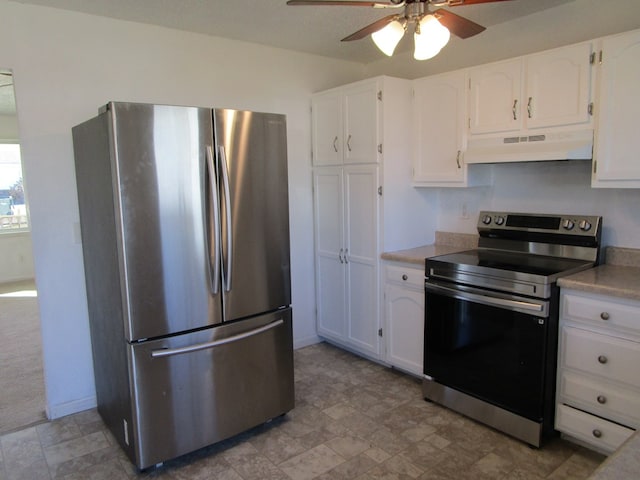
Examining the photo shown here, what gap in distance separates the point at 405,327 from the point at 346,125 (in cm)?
155

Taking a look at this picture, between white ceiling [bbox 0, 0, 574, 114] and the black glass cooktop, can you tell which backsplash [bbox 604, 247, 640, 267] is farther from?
white ceiling [bbox 0, 0, 574, 114]

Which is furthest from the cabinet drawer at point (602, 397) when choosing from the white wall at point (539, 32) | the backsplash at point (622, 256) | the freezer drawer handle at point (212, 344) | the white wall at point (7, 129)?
the white wall at point (7, 129)

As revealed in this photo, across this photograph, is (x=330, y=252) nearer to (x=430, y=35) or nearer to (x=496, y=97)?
(x=496, y=97)

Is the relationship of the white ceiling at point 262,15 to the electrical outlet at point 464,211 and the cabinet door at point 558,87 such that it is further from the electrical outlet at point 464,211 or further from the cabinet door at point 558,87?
the electrical outlet at point 464,211

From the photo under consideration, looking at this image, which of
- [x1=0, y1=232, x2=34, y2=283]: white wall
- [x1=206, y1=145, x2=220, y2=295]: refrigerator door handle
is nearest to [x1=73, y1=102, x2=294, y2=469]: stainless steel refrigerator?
[x1=206, y1=145, x2=220, y2=295]: refrigerator door handle

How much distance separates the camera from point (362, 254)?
340 cm

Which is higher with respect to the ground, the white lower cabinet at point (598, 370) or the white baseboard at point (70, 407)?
the white lower cabinet at point (598, 370)

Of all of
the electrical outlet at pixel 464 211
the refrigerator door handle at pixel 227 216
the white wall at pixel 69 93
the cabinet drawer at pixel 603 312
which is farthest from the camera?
the electrical outlet at pixel 464 211

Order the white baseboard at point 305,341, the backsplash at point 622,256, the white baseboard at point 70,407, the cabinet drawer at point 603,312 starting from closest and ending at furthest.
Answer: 1. the cabinet drawer at point 603,312
2. the backsplash at point 622,256
3. the white baseboard at point 70,407
4. the white baseboard at point 305,341

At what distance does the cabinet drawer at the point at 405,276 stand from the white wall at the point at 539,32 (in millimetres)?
1583

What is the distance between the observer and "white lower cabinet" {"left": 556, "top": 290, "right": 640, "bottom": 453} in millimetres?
2107

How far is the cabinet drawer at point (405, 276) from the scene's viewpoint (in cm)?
300

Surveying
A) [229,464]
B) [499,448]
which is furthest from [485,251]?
[229,464]

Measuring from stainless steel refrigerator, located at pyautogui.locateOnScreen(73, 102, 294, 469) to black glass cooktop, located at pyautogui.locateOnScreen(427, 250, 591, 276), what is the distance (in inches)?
42.0
